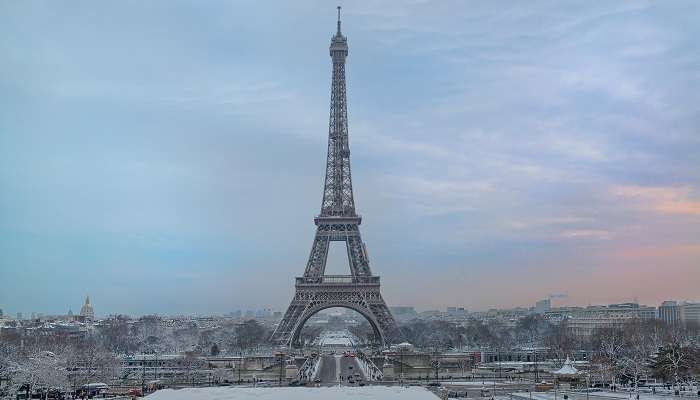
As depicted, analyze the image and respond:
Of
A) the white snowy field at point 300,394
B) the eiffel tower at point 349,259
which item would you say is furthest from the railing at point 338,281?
Answer: the white snowy field at point 300,394

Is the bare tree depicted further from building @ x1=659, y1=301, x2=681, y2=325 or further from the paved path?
building @ x1=659, y1=301, x2=681, y2=325

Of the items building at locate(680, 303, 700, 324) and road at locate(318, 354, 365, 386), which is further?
building at locate(680, 303, 700, 324)

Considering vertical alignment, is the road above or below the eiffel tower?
below

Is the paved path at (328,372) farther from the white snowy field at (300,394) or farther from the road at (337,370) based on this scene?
the white snowy field at (300,394)

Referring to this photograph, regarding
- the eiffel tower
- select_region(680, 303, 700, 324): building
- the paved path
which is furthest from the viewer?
select_region(680, 303, 700, 324): building

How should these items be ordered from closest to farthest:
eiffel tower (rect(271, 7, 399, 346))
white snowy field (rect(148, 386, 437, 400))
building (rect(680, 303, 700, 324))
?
white snowy field (rect(148, 386, 437, 400)) < eiffel tower (rect(271, 7, 399, 346)) < building (rect(680, 303, 700, 324))

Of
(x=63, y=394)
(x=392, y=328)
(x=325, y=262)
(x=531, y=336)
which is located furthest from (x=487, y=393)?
(x=531, y=336)

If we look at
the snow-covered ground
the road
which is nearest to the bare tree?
the road
